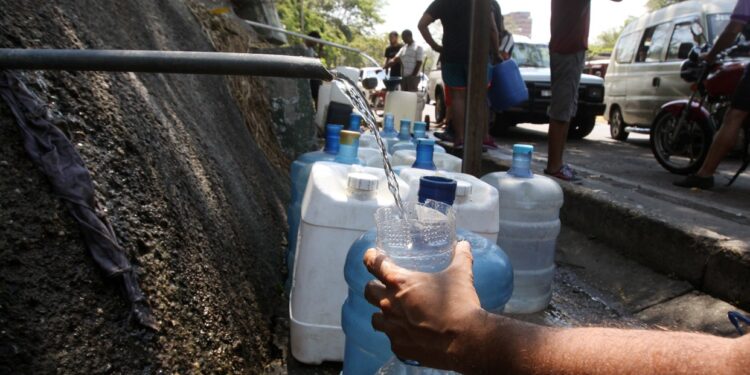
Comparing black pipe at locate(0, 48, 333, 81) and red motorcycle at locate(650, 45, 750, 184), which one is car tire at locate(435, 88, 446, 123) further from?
black pipe at locate(0, 48, 333, 81)

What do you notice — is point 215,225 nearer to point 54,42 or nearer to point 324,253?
point 324,253

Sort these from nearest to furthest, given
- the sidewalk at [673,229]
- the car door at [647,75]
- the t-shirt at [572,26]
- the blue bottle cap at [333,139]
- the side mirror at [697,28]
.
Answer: the sidewalk at [673,229] < the blue bottle cap at [333,139] < the t-shirt at [572,26] < the side mirror at [697,28] < the car door at [647,75]

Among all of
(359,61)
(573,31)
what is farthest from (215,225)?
(359,61)

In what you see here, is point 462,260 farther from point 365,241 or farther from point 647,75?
point 647,75

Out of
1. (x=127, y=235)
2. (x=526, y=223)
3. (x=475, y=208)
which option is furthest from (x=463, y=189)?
(x=127, y=235)

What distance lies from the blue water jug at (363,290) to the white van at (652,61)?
7.80 metres

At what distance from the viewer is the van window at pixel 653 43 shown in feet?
30.1

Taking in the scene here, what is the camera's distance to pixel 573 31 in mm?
4617

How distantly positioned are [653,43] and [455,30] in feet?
17.5

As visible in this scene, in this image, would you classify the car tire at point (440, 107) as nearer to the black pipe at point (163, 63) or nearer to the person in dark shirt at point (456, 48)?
the person in dark shirt at point (456, 48)

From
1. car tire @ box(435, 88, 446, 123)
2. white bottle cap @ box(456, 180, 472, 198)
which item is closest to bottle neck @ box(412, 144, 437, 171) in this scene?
white bottle cap @ box(456, 180, 472, 198)

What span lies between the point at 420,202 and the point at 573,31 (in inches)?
137

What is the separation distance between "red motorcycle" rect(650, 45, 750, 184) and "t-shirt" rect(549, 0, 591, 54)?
66.5 inches

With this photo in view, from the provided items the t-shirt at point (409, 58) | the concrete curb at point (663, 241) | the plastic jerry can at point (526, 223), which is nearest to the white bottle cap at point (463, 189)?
the plastic jerry can at point (526, 223)
